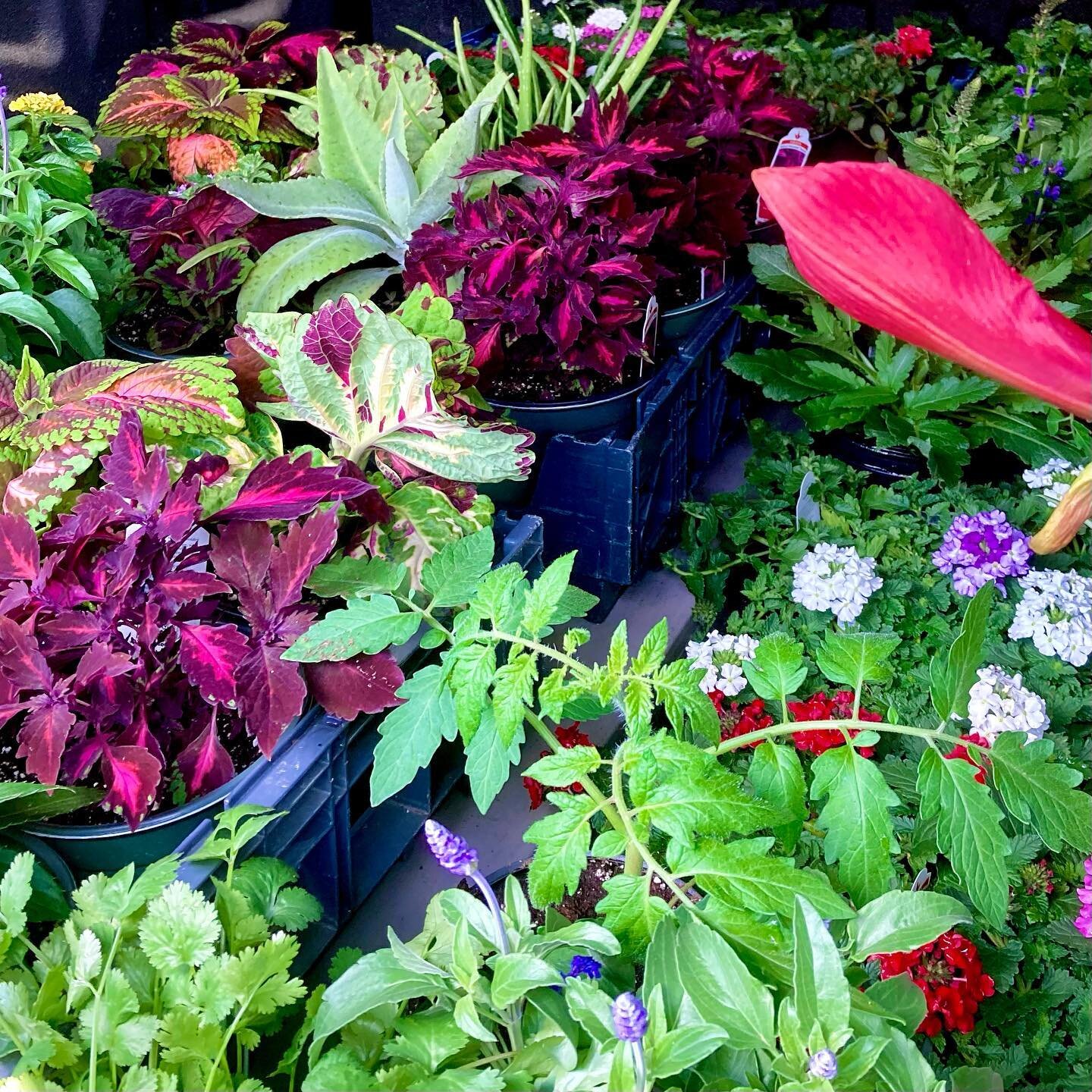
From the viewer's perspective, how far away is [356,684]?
0.91 meters

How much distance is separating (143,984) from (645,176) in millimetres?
1186

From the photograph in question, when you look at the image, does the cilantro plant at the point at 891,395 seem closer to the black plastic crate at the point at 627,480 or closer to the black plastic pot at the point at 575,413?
the black plastic crate at the point at 627,480

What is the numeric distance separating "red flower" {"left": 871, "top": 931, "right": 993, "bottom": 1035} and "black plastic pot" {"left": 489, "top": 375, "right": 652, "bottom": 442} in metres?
0.70

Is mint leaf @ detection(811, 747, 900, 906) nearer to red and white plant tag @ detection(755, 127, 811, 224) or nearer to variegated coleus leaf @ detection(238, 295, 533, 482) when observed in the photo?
variegated coleus leaf @ detection(238, 295, 533, 482)

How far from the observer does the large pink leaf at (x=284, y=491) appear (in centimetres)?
92

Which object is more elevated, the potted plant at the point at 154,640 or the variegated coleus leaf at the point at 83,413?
the variegated coleus leaf at the point at 83,413

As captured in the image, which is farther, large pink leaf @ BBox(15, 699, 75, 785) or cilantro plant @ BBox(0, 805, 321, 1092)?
large pink leaf @ BBox(15, 699, 75, 785)

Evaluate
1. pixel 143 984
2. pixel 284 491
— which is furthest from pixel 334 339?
pixel 143 984

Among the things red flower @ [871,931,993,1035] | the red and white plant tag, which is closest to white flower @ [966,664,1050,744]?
red flower @ [871,931,993,1035]

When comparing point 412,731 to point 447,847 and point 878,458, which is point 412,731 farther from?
point 878,458

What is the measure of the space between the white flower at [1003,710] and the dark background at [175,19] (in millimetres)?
2005

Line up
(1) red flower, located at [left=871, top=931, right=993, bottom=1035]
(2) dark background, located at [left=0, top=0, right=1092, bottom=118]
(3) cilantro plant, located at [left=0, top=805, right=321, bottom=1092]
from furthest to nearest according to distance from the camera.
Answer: (2) dark background, located at [left=0, top=0, right=1092, bottom=118], (1) red flower, located at [left=871, top=931, right=993, bottom=1035], (3) cilantro plant, located at [left=0, top=805, right=321, bottom=1092]

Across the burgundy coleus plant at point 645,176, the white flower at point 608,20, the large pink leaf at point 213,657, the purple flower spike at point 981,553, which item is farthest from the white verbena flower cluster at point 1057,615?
the white flower at point 608,20

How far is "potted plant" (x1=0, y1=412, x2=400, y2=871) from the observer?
0.84 m
